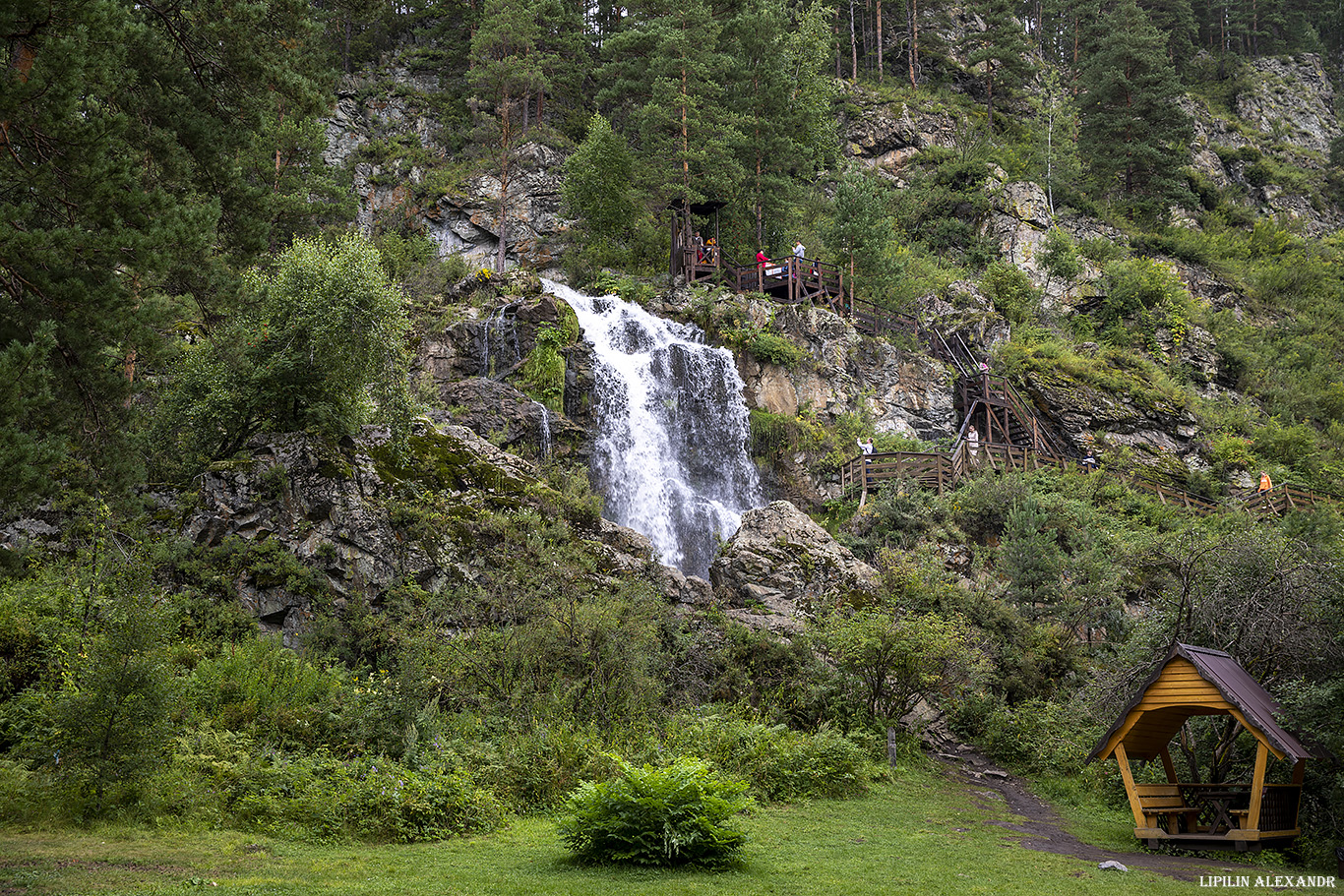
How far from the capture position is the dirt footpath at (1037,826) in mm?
9734

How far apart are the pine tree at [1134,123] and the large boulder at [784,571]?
139ft

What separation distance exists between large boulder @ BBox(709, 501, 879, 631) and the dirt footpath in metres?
4.45

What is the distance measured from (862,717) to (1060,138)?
165 ft

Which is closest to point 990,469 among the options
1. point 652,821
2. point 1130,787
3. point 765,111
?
point 1130,787

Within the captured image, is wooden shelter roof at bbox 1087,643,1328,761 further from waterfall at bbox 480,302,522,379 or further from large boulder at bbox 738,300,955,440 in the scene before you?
waterfall at bbox 480,302,522,379

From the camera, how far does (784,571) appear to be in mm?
21344

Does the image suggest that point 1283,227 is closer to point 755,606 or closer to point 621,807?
point 755,606

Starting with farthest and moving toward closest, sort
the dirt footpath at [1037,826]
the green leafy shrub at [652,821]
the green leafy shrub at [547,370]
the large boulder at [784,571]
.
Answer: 1. the green leafy shrub at [547,370]
2. the large boulder at [784,571]
3. the dirt footpath at [1037,826]
4. the green leafy shrub at [652,821]

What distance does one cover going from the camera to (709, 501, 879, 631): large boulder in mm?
20359

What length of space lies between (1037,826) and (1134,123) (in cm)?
5255

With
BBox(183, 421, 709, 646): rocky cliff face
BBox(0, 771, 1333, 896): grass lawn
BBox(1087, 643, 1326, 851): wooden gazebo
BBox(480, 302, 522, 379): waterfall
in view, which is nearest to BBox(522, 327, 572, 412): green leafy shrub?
BBox(480, 302, 522, 379): waterfall

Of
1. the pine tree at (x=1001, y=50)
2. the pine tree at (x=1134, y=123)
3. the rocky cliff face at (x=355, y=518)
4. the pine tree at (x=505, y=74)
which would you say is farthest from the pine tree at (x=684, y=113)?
the pine tree at (x=1134, y=123)

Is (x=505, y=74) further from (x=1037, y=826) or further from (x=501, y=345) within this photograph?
(x=1037, y=826)

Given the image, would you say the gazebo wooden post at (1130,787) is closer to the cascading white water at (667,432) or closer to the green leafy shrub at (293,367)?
the cascading white water at (667,432)
